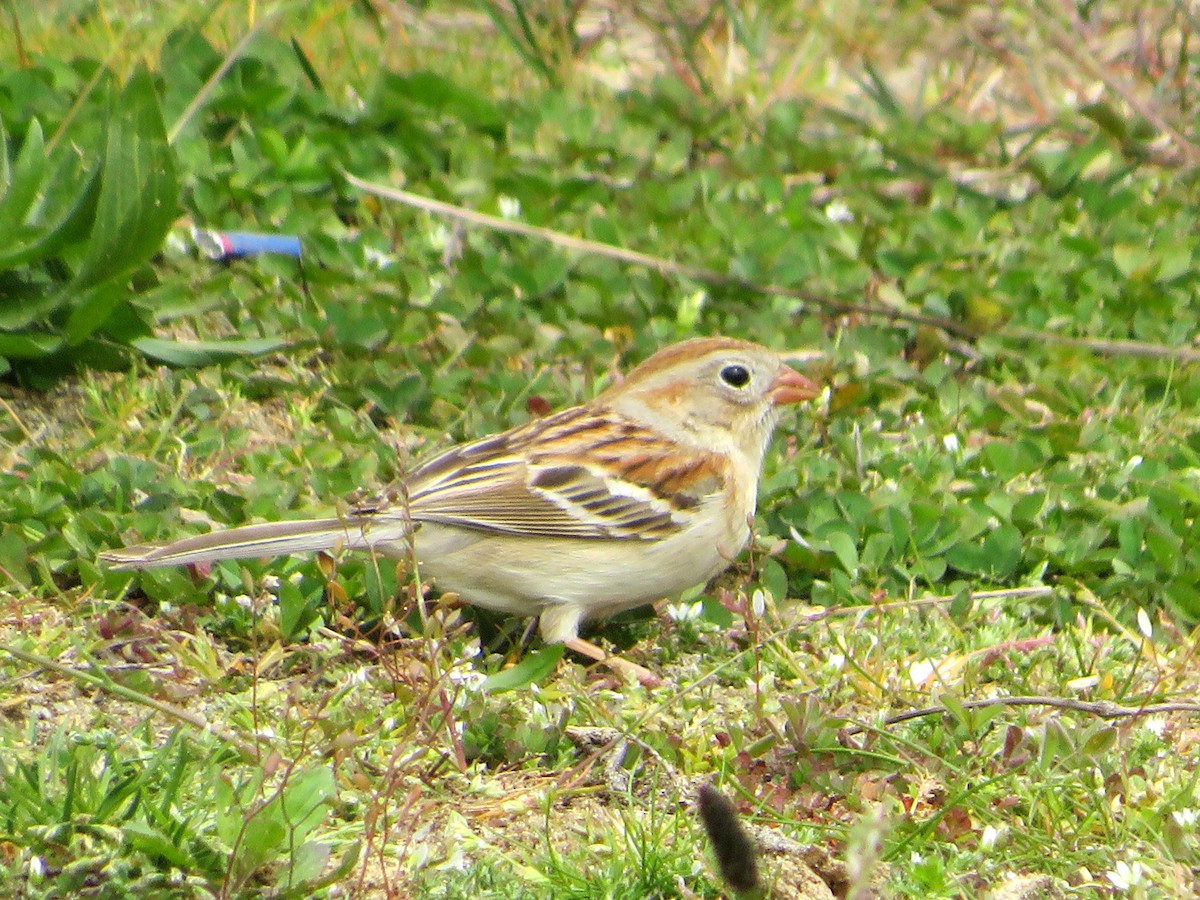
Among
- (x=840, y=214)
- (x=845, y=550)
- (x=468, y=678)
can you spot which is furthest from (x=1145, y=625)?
(x=840, y=214)

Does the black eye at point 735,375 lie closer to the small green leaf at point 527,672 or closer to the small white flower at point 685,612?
the small white flower at point 685,612

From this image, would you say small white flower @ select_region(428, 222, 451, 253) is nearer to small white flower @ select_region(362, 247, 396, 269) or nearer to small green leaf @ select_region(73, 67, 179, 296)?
small white flower @ select_region(362, 247, 396, 269)

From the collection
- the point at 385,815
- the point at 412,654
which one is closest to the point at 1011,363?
the point at 412,654

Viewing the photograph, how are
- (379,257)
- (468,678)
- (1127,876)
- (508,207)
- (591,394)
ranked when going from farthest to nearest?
(508,207), (379,257), (591,394), (468,678), (1127,876)

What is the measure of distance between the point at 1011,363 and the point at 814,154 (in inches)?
69.0

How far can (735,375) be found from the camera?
17.8 ft

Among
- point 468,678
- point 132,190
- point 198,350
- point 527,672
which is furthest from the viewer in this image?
point 198,350

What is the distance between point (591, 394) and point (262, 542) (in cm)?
180

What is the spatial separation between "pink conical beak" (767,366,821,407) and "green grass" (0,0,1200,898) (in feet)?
0.95

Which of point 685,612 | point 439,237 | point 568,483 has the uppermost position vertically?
point 439,237

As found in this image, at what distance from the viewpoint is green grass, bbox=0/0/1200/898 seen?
12.3ft

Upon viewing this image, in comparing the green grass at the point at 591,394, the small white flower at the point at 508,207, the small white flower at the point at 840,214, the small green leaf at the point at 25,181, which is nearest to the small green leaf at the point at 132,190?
the green grass at the point at 591,394

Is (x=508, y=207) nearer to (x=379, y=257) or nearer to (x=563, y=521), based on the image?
(x=379, y=257)

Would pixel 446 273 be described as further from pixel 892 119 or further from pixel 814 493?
pixel 892 119
